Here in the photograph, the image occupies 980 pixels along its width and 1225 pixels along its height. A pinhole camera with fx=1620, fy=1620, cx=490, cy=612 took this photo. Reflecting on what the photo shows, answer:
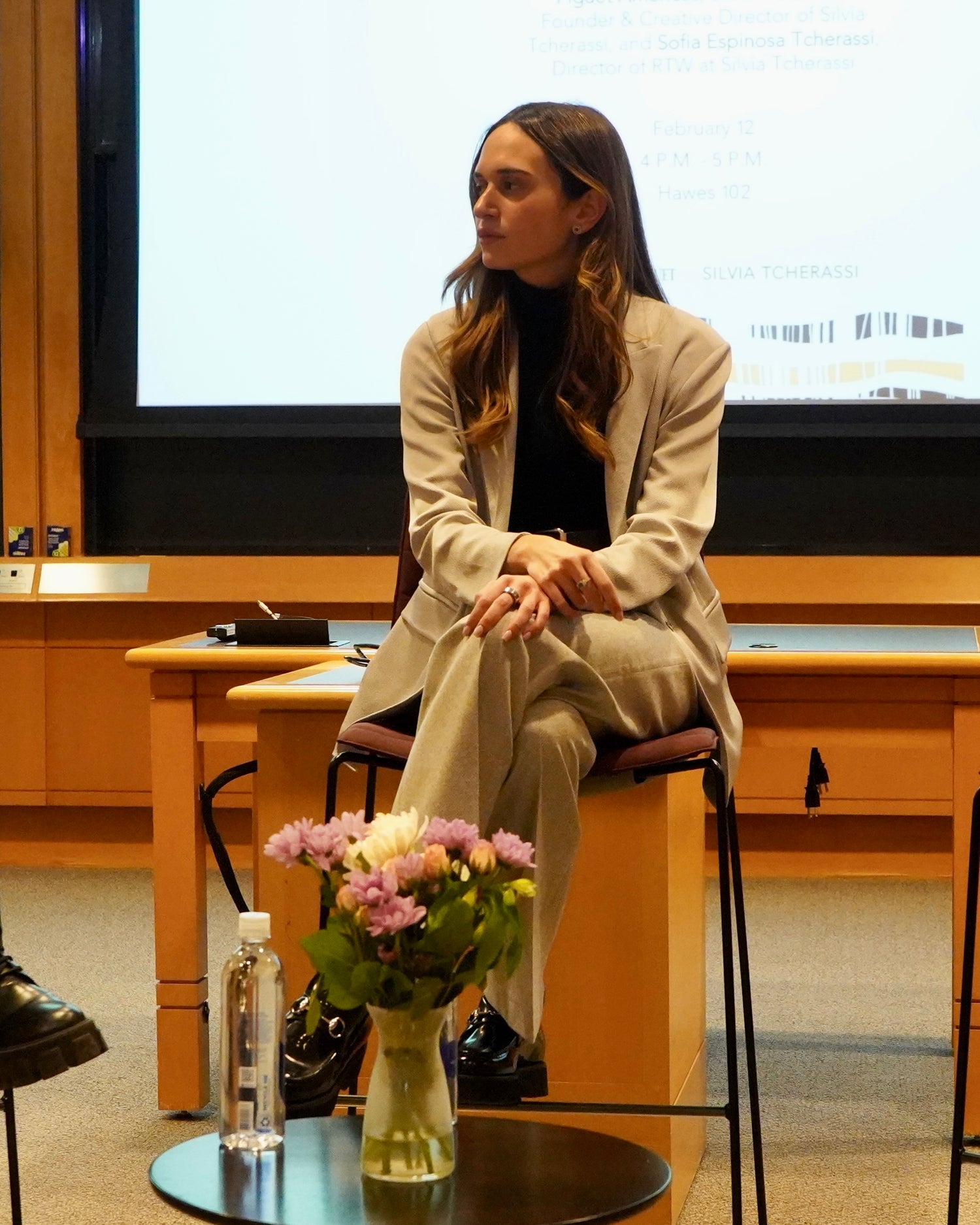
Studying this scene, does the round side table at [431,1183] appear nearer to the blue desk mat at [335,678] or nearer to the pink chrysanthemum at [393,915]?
the pink chrysanthemum at [393,915]

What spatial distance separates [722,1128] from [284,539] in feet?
8.66

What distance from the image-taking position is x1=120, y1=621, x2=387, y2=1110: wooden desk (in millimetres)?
2520

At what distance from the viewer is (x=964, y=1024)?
204 centimetres

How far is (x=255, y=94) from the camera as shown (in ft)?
14.9

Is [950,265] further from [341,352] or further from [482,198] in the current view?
[482,198]

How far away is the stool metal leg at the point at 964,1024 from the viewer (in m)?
1.80

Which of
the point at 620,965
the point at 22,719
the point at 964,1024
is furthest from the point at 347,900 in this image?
the point at 22,719

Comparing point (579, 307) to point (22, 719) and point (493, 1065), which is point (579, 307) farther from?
point (22, 719)

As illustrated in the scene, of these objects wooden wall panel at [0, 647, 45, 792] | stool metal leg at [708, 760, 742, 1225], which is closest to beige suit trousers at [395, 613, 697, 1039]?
stool metal leg at [708, 760, 742, 1225]

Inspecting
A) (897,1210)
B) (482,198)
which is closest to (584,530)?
(482,198)

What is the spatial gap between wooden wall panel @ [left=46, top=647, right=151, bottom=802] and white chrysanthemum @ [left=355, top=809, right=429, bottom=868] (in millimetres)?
3420

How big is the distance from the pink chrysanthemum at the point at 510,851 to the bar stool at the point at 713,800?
591 mm

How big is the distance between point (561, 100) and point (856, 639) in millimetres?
2124

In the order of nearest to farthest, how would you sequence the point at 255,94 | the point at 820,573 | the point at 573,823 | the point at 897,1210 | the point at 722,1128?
the point at 573,823 < the point at 897,1210 < the point at 722,1128 < the point at 820,573 < the point at 255,94
